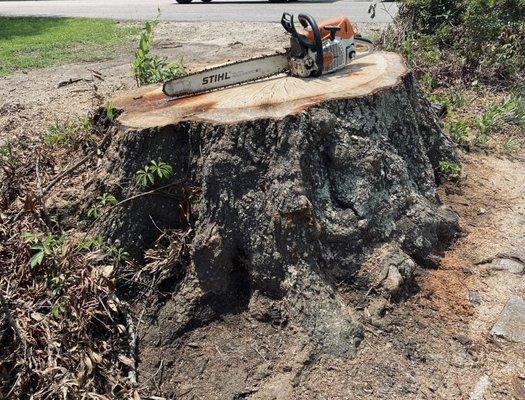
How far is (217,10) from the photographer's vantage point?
1429cm

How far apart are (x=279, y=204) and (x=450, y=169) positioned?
1.79m

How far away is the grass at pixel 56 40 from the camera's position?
27.5 ft

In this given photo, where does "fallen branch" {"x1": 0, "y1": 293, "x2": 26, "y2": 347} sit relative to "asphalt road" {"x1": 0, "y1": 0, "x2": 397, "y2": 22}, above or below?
below

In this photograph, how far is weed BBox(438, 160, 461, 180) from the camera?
3924mm

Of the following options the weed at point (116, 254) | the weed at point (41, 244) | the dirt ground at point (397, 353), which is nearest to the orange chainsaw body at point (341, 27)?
the dirt ground at point (397, 353)

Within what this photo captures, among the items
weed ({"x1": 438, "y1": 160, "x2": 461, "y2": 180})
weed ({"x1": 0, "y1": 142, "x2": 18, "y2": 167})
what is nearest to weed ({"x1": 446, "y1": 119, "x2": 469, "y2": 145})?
weed ({"x1": 438, "y1": 160, "x2": 461, "y2": 180})

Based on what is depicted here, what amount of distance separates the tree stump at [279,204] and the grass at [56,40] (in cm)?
561

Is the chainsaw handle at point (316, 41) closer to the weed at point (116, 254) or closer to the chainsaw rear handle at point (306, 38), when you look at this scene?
the chainsaw rear handle at point (306, 38)

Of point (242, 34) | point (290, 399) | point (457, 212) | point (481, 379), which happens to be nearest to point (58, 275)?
point (290, 399)

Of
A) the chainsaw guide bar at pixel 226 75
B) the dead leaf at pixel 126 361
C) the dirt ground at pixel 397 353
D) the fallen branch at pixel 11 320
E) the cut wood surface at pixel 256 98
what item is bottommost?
the dirt ground at pixel 397 353

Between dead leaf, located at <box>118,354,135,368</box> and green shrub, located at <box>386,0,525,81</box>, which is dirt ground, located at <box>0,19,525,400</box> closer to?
dead leaf, located at <box>118,354,135,368</box>

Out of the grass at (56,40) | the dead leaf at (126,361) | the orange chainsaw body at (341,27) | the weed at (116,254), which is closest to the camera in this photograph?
the dead leaf at (126,361)

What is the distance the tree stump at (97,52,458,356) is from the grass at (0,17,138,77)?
5606 millimetres

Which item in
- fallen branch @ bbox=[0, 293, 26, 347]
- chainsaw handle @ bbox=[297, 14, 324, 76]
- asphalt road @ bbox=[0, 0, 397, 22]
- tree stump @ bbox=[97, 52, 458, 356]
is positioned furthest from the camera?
asphalt road @ bbox=[0, 0, 397, 22]
